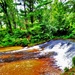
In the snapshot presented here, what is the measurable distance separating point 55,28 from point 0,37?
8.50 m

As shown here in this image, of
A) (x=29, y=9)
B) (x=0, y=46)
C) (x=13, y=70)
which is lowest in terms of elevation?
(x=0, y=46)

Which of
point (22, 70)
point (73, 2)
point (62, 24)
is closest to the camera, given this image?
point (73, 2)

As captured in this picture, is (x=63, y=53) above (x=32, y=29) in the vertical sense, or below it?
below

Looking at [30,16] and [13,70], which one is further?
[30,16]

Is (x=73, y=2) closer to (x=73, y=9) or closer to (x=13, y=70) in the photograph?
(x=73, y=9)

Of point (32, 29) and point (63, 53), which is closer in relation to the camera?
point (63, 53)

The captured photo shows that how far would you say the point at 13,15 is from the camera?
30.4 meters

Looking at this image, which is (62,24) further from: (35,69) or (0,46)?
(35,69)

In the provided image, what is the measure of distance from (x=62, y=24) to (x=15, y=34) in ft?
26.4

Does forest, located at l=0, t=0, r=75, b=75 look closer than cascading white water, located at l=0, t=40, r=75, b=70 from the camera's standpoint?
No

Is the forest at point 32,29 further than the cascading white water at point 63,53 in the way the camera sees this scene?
Yes

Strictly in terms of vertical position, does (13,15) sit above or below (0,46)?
above

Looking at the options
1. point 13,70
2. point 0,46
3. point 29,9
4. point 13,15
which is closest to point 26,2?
point 29,9

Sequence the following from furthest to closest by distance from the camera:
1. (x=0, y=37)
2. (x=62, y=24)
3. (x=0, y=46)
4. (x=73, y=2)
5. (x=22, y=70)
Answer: (x=62, y=24)
(x=0, y=37)
(x=0, y=46)
(x=22, y=70)
(x=73, y=2)
